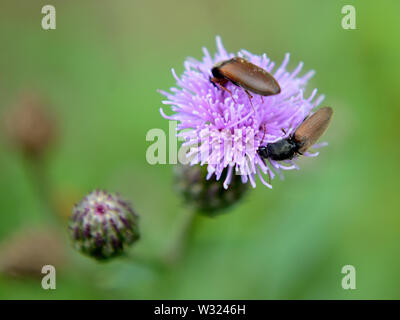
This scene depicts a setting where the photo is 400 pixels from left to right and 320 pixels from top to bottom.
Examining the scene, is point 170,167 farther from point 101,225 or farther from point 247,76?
point 247,76

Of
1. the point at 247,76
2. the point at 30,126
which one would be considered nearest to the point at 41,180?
the point at 30,126

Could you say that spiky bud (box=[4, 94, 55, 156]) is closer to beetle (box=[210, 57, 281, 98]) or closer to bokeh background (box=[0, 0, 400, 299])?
bokeh background (box=[0, 0, 400, 299])

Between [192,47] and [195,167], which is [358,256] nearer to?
[195,167]

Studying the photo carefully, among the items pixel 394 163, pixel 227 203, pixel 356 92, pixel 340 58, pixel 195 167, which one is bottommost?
pixel 227 203

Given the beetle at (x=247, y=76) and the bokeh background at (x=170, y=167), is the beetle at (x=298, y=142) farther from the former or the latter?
the bokeh background at (x=170, y=167)

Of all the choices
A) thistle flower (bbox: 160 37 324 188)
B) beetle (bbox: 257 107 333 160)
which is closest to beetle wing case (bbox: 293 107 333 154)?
beetle (bbox: 257 107 333 160)

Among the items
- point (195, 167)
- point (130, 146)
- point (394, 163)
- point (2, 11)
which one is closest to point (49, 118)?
point (130, 146)

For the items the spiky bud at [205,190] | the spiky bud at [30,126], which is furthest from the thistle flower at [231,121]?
the spiky bud at [30,126]
